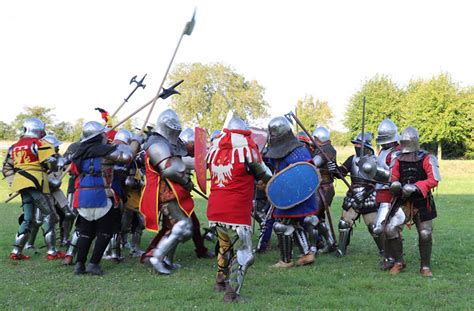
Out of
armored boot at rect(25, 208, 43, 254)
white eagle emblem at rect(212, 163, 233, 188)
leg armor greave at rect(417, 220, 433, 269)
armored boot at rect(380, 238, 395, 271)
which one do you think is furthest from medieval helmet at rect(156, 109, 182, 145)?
leg armor greave at rect(417, 220, 433, 269)

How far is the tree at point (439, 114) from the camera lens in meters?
38.7

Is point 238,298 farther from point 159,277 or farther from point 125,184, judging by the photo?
point 125,184

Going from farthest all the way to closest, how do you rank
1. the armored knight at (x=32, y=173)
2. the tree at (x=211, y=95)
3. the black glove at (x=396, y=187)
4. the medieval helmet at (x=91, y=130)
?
the tree at (x=211, y=95), the armored knight at (x=32, y=173), the medieval helmet at (x=91, y=130), the black glove at (x=396, y=187)

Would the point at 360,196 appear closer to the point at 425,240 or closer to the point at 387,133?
the point at 387,133

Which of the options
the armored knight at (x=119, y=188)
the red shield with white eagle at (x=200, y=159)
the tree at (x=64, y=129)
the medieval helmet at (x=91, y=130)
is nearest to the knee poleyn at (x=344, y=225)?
the red shield with white eagle at (x=200, y=159)

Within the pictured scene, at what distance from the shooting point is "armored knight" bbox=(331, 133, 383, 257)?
6.70 m

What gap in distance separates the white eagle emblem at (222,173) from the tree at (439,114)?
36.4 meters

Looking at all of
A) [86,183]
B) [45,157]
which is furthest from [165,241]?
[45,157]

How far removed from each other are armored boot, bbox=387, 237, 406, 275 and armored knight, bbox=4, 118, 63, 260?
4355 millimetres

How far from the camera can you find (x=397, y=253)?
5969mm

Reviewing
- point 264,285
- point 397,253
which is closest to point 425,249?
point 397,253

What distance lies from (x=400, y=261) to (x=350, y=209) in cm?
116

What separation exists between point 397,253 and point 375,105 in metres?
38.5

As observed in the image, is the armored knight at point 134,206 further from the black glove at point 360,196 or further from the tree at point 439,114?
the tree at point 439,114
